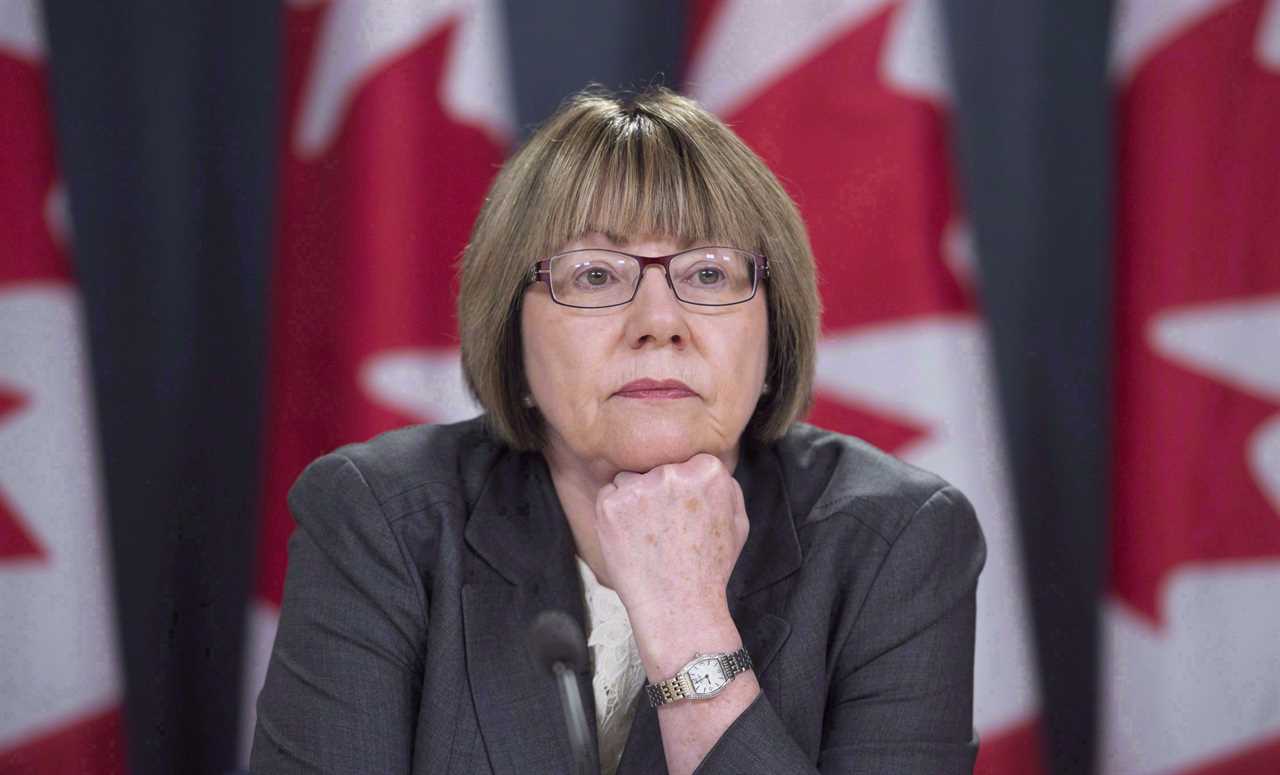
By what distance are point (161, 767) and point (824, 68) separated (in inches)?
69.2

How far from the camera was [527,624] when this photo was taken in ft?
4.73

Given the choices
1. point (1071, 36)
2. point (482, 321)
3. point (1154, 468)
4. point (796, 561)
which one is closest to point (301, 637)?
point (482, 321)

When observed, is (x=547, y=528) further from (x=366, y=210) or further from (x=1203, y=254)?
(x=1203, y=254)

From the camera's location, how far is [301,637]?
141cm

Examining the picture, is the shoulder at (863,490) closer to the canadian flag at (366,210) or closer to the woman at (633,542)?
the woman at (633,542)

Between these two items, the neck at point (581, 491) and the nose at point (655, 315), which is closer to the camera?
the nose at point (655, 315)

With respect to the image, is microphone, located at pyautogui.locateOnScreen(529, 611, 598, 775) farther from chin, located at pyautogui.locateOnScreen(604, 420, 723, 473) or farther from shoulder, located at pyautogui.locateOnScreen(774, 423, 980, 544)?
shoulder, located at pyautogui.locateOnScreen(774, 423, 980, 544)

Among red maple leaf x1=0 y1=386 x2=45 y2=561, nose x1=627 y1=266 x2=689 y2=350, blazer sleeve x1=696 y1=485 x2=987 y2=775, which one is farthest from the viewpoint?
red maple leaf x1=0 y1=386 x2=45 y2=561

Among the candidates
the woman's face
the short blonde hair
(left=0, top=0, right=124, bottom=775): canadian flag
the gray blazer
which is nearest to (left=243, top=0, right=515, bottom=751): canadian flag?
(left=0, top=0, right=124, bottom=775): canadian flag

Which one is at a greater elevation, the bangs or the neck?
the bangs

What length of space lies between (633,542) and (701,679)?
18cm

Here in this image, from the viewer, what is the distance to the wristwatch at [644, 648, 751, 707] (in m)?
1.32

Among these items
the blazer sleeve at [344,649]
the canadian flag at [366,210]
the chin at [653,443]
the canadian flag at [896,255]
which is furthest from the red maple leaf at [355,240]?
the chin at [653,443]

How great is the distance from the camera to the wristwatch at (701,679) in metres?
1.32
